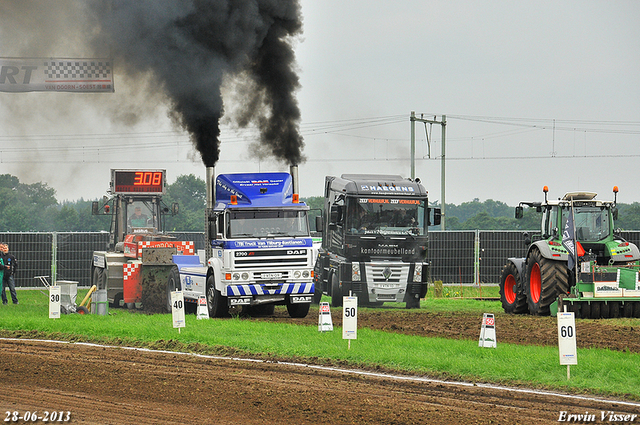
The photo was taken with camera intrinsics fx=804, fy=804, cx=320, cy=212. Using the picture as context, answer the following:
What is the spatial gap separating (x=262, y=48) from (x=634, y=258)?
42.4 ft

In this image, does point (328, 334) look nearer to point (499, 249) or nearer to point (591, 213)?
point (591, 213)

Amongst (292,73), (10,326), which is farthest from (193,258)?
(292,73)

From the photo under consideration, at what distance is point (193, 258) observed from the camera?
75.0 ft

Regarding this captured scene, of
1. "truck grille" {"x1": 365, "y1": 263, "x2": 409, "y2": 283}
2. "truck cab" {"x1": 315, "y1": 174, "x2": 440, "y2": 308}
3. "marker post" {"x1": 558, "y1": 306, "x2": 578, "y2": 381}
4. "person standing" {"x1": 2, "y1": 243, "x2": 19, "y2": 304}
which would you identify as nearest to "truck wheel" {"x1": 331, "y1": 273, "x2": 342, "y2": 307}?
"truck cab" {"x1": 315, "y1": 174, "x2": 440, "y2": 308}

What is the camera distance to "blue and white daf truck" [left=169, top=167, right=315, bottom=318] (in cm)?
1958

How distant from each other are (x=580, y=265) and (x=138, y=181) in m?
15.3

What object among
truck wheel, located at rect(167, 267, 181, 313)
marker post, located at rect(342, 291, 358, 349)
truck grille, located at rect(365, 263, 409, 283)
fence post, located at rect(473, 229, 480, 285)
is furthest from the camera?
fence post, located at rect(473, 229, 480, 285)

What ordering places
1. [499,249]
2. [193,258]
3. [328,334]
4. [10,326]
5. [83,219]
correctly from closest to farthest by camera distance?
[328,334]
[10,326]
[193,258]
[499,249]
[83,219]

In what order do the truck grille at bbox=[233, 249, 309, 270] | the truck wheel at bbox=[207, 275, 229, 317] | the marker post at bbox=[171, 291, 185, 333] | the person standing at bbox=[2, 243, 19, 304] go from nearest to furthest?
the marker post at bbox=[171, 291, 185, 333] < the truck grille at bbox=[233, 249, 309, 270] < the truck wheel at bbox=[207, 275, 229, 317] < the person standing at bbox=[2, 243, 19, 304]

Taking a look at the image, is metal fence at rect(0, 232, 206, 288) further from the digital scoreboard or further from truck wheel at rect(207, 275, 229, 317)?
truck wheel at rect(207, 275, 229, 317)

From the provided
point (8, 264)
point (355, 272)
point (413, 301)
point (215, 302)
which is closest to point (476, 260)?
point (413, 301)

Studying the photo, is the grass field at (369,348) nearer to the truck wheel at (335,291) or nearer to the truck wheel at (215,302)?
the truck wheel at (215,302)

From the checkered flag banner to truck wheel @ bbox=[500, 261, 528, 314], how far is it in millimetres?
12867

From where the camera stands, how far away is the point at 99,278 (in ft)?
87.1
